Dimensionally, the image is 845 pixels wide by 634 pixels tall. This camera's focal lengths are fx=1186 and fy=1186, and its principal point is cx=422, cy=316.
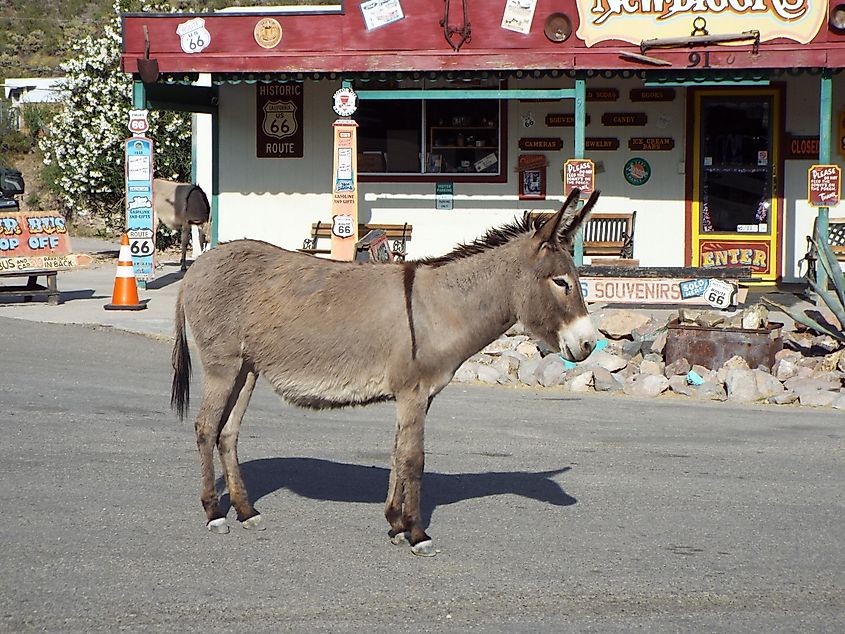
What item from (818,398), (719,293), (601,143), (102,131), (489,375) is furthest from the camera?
(102,131)

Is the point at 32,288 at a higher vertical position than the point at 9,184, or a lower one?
lower

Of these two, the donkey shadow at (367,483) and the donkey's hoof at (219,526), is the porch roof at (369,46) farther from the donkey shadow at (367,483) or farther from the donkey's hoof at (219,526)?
the donkey's hoof at (219,526)

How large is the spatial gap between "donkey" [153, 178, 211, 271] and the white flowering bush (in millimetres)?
4056

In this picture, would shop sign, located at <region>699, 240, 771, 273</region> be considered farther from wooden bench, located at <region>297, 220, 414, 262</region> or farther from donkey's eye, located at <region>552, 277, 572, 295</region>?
donkey's eye, located at <region>552, 277, 572, 295</region>

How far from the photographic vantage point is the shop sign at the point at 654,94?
18.7 meters

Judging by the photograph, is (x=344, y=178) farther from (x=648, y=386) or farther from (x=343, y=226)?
(x=648, y=386)

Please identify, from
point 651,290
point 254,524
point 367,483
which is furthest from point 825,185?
point 254,524

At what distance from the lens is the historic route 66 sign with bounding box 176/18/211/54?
17547 millimetres

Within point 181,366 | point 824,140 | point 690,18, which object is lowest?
point 181,366

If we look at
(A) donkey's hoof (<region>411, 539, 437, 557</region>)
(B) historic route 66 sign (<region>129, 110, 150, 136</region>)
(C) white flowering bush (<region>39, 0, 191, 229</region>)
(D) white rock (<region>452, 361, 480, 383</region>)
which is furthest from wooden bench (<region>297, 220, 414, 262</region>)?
(A) donkey's hoof (<region>411, 539, 437, 557</region>)

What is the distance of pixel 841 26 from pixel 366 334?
12.4 metres

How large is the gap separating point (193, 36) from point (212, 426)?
12.3m

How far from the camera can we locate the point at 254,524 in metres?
6.57

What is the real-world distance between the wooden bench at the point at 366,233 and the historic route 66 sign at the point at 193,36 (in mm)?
3488
